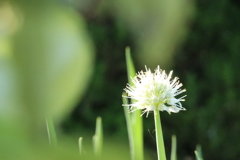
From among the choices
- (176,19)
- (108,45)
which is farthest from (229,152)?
(176,19)

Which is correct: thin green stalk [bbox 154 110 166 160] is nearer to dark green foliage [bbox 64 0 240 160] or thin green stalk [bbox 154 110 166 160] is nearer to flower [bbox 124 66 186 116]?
flower [bbox 124 66 186 116]

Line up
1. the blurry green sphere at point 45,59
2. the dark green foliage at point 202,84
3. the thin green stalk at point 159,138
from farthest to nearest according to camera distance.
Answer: the dark green foliage at point 202,84
the thin green stalk at point 159,138
the blurry green sphere at point 45,59

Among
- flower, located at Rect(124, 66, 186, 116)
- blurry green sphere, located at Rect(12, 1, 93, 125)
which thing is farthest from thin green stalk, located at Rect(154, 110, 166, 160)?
blurry green sphere, located at Rect(12, 1, 93, 125)

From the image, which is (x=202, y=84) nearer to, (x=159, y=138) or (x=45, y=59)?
(x=159, y=138)

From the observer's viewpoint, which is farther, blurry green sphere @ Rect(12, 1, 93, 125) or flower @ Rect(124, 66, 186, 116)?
flower @ Rect(124, 66, 186, 116)

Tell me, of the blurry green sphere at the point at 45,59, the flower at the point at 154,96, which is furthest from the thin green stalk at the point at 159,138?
the blurry green sphere at the point at 45,59

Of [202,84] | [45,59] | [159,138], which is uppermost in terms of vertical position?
[202,84]

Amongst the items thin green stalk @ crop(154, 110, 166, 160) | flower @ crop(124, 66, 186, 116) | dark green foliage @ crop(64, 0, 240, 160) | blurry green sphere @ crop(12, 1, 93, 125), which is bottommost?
blurry green sphere @ crop(12, 1, 93, 125)

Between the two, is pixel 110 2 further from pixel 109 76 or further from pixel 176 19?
pixel 109 76

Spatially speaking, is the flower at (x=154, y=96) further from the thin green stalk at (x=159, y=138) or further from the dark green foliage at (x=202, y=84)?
the dark green foliage at (x=202, y=84)

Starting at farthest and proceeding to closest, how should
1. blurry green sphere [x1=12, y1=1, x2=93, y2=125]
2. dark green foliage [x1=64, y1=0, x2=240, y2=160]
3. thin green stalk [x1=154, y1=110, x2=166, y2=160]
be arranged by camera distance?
dark green foliage [x1=64, y1=0, x2=240, y2=160]
thin green stalk [x1=154, y1=110, x2=166, y2=160]
blurry green sphere [x1=12, y1=1, x2=93, y2=125]

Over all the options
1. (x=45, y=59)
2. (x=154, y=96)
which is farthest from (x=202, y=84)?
(x=45, y=59)
